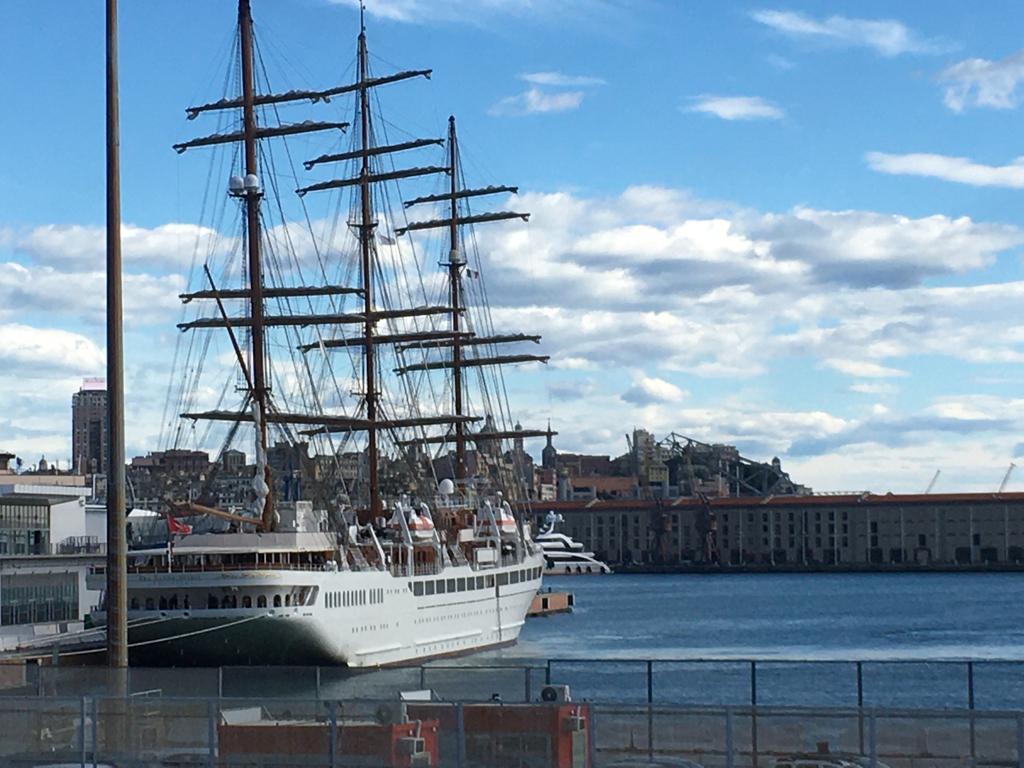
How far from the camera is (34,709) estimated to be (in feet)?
70.2

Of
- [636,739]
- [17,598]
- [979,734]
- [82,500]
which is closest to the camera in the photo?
[979,734]

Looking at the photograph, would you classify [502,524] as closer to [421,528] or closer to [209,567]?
[421,528]

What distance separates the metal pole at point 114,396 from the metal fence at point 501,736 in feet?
4.20

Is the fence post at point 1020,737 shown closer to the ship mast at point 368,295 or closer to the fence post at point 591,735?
the fence post at point 591,735

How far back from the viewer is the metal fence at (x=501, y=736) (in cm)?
1883

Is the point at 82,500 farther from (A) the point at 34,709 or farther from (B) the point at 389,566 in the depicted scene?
(A) the point at 34,709

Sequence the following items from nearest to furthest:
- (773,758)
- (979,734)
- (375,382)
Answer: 1. (979,734)
2. (773,758)
3. (375,382)

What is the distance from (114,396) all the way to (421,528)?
59089mm

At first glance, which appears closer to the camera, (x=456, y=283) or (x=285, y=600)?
(x=285, y=600)

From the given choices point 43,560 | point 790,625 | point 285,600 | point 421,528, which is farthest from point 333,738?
point 790,625

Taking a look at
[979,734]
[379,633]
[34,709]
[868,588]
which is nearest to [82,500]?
[379,633]

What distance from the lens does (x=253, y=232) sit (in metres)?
74.7

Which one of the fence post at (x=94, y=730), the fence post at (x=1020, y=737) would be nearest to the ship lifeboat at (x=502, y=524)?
the fence post at (x=94, y=730)

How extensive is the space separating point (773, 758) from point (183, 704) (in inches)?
300
